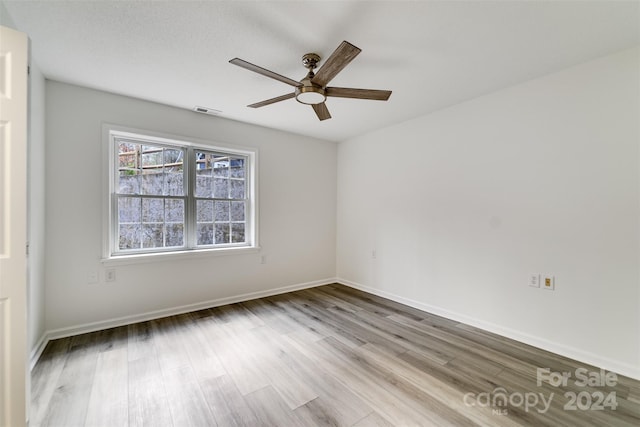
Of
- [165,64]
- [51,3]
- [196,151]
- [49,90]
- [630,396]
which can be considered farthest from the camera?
[196,151]

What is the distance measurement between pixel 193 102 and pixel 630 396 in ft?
14.9

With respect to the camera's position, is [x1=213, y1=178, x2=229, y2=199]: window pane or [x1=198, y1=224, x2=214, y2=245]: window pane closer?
[x1=198, y1=224, x2=214, y2=245]: window pane

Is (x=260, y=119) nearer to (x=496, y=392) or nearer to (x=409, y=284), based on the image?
(x=409, y=284)

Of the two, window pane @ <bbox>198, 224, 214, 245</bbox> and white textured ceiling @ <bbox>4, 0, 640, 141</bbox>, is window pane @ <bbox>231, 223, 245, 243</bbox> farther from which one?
white textured ceiling @ <bbox>4, 0, 640, 141</bbox>

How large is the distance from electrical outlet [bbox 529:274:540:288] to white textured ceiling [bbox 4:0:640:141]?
6.11 feet

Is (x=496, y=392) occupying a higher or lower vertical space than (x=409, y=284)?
lower

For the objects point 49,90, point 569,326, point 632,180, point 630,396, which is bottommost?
point 630,396

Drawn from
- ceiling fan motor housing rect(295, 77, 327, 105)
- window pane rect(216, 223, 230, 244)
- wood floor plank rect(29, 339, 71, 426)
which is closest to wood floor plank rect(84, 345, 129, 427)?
wood floor plank rect(29, 339, 71, 426)

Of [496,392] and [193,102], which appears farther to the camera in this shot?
[193,102]

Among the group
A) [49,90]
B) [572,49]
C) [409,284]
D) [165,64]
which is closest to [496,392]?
[409,284]

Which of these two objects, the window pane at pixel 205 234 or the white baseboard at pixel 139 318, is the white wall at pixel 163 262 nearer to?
the white baseboard at pixel 139 318

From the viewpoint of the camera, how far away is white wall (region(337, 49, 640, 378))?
209 centimetres

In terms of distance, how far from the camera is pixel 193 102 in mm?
3062

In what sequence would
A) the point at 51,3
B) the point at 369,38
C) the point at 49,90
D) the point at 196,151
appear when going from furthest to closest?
1. the point at 196,151
2. the point at 49,90
3. the point at 369,38
4. the point at 51,3
